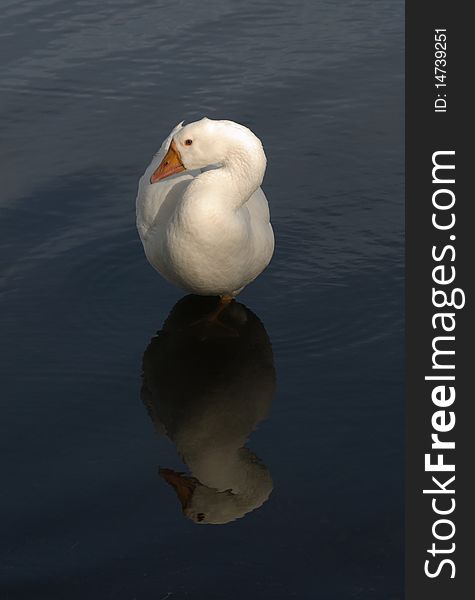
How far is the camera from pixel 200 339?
8.55 m

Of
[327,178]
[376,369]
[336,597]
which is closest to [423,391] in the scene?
[376,369]

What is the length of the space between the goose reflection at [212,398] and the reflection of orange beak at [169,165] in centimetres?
105

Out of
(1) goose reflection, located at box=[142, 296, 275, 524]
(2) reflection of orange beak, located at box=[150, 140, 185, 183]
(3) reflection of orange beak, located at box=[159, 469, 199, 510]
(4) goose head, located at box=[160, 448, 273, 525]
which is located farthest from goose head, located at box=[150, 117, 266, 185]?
(3) reflection of orange beak, located at box=[159, 469, 199, 510]

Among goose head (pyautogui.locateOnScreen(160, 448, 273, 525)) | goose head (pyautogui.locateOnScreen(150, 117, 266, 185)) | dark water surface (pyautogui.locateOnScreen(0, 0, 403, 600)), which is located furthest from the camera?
goose head (pyautogui.locateOnScreen(150, 117, 266, 185))

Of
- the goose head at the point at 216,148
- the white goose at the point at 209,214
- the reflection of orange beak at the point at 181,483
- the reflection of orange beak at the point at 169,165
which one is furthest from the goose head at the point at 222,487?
the reflection of orange beak at the point at 169,165

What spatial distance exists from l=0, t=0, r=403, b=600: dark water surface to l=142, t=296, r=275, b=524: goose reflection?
0.06 ft

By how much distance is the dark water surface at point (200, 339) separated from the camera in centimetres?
639

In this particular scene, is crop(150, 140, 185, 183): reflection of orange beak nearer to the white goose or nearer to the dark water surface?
the white goose

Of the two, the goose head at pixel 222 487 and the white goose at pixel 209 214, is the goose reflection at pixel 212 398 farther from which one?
the white goose at pixel 209 214

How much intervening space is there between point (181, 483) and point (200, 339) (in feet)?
5.82

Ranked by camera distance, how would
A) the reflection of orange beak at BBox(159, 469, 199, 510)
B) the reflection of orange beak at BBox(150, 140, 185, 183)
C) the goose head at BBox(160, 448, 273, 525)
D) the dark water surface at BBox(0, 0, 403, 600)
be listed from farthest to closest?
the reflection of orange beak at BBox(150, 140, 185, 183) → the reflection of orange beak at BBox(159, 469, 199, 510) → the goose head at BBox(160, 448, 273, 525) → the dark water surface at BBox(0, 0, 403, 600)

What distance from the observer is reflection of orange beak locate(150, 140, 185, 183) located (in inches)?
333

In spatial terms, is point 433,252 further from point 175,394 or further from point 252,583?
point 252,583

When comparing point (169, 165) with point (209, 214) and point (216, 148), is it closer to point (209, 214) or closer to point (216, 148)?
point (216, 148)
